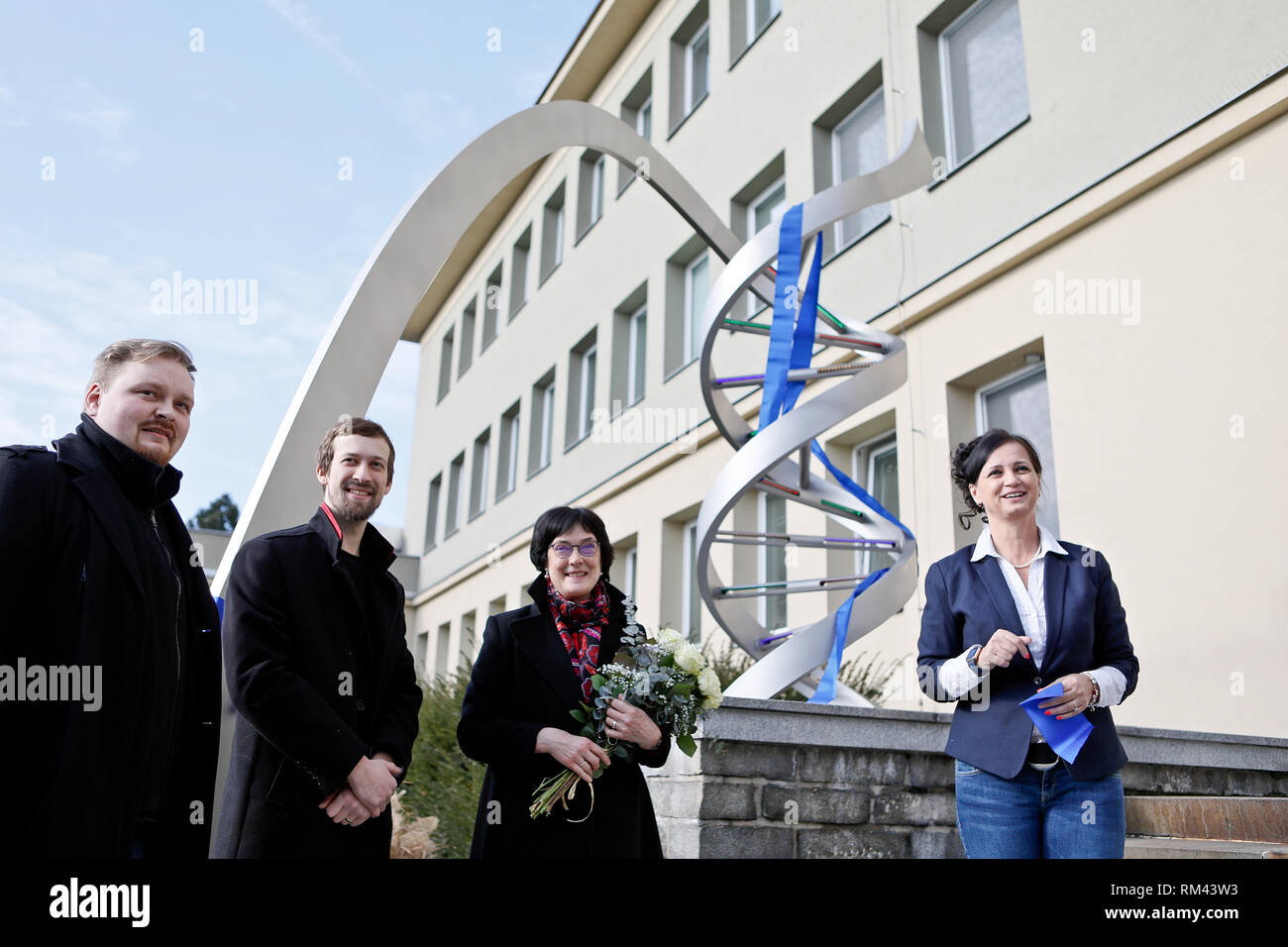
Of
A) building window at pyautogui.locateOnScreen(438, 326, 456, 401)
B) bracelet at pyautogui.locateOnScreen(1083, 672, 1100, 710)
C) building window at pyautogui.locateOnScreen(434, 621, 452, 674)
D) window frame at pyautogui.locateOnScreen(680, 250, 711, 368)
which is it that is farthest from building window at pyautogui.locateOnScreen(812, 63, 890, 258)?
building window at pyautogui.locateOnScreen(438, 326, 456, 401)

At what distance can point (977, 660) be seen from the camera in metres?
2.57

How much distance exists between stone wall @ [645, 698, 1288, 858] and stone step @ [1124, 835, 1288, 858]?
0.67m

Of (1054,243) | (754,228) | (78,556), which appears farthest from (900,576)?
(754,228)

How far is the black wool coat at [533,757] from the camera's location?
283 centimetres

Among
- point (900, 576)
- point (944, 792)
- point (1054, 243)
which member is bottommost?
point (944, 792)

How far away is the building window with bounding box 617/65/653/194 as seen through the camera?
15023mm

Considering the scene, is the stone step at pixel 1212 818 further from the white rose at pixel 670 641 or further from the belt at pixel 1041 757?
the white rose at pixel 670 641

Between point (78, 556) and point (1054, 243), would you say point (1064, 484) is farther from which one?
point (78, 556)

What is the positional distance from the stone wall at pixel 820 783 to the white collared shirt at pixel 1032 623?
1543 millimetres

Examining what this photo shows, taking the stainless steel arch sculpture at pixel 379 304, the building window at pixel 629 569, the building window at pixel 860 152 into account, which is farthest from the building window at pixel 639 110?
the stainless steel arch sculpture at pixel 379 304

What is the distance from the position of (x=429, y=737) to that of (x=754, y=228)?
6.88 metres

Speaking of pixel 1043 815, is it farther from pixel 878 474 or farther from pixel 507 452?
pixel 507 452

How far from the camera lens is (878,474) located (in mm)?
9602

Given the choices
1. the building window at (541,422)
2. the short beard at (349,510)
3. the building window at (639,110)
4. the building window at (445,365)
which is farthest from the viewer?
the building window at (445,365)
